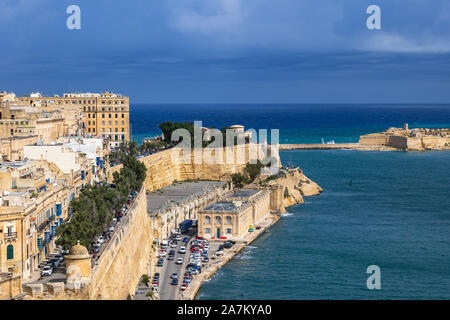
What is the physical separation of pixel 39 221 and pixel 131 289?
4.21 meters

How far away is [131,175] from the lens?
1570 inches

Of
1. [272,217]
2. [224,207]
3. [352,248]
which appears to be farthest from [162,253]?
[272,217]

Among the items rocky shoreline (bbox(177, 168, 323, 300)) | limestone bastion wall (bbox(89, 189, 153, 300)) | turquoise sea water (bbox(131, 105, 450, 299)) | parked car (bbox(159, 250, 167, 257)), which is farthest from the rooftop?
limestone bastion wall (bbox(89, 189, 153, 300))

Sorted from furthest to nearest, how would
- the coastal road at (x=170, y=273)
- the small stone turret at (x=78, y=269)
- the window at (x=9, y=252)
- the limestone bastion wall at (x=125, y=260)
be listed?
the coastal road at (x=170, y=273) < the window at (x=9, y=252) < the limestone bastion wall at (x=125, y=260) < the small stone turret at (x=78, y=269)

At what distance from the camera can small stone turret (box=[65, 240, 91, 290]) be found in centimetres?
1759

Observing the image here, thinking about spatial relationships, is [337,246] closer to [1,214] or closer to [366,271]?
[366,271]

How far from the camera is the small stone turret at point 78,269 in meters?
17.6

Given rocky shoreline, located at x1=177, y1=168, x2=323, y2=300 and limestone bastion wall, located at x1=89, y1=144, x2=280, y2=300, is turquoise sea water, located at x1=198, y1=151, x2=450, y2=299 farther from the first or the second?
limestone bastion wall, located at x1=89, y1=144, x2=280, y2=300

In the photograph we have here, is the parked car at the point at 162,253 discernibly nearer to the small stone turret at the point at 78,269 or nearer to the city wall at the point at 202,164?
the small stone turret at the point at 78,269

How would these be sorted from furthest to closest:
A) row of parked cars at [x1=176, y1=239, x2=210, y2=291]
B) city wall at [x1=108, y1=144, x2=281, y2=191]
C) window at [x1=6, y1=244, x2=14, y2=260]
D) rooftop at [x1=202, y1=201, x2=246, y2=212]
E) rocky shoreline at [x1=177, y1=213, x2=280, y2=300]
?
city wall at [x1=108, y1=144, x2=281, y2=191] < rooftop at [x1=202, y1=201, x2=246, y2=212] < row of parked cars at [x1=176, y1=239, x2=210, y2=291] < rocky shoreline at [x1=177, y1=213, x2=280, y2=300] < window at [x1=6, y1=244, x2=14, y2=260]

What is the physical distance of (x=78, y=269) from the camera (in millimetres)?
17703

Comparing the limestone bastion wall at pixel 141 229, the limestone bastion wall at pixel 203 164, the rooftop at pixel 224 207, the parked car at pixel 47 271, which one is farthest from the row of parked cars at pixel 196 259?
the limestone bastion wall at pixel 203 164

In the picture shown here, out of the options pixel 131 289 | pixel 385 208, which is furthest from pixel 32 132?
pixel 385 208

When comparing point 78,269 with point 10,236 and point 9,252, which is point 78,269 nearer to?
point 9,252
